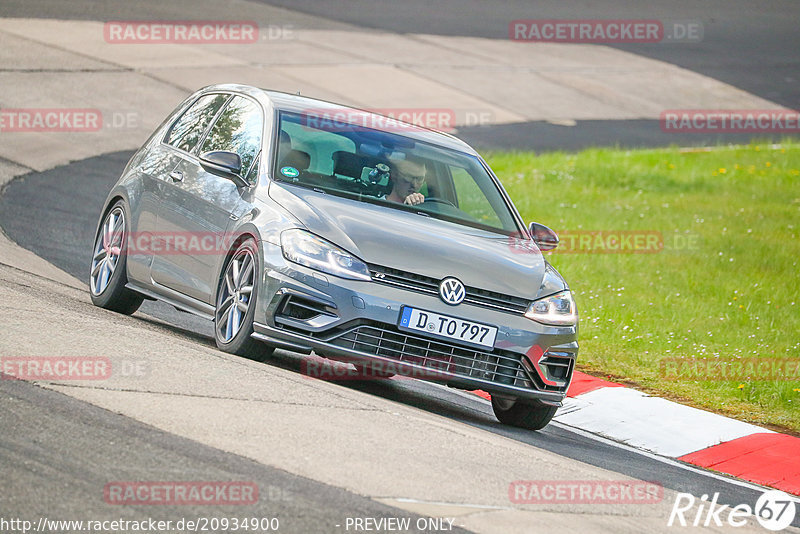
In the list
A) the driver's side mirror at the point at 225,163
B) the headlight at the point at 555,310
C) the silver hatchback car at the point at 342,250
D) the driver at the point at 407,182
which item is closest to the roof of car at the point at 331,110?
the silver hatchback car at the point at 342,250

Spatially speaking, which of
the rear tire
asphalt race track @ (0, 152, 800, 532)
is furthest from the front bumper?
the rear tire

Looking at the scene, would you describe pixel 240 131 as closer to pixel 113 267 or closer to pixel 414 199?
pixel 414 199

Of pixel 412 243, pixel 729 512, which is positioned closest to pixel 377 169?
pixel 412 243

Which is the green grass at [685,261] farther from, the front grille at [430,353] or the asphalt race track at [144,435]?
the front grille at [430,353]

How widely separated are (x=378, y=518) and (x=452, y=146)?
15.7 ft

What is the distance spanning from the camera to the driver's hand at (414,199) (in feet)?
28.7

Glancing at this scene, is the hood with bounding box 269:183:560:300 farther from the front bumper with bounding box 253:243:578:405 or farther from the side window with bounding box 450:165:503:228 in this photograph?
the side window with bounding box 450:165:503:228

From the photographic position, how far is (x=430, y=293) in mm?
7688

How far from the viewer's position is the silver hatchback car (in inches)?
301

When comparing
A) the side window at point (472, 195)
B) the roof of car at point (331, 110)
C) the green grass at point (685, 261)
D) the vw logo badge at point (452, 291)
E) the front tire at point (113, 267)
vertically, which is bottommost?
the green grass at point (685, 261)

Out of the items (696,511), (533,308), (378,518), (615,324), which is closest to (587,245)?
(615,324)

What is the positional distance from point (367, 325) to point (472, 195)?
2310mm

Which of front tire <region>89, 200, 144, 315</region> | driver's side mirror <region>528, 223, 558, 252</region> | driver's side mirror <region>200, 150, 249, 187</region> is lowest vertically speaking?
front tire <region>89, 200, 144, 315</region>

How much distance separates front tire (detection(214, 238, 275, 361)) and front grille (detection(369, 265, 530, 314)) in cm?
77
